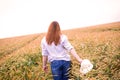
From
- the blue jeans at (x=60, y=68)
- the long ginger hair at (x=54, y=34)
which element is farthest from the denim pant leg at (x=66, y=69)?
the long ginger hair at (x=54, y=34)

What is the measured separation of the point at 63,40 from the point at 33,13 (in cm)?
387

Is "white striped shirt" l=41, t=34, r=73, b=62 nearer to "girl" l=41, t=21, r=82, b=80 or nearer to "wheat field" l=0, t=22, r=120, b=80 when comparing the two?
"girl" l=41, t=21, r=82, b=80

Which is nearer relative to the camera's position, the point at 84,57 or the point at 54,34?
the point at 54,34

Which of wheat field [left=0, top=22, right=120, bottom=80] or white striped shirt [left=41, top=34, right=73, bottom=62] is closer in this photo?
white striped shirt [left=41, top=34, right=73, bottom=62]

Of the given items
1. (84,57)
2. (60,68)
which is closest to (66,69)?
(60,68)

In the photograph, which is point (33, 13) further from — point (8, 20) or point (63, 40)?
point (63, 40)

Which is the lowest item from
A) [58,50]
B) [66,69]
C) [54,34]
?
[66,69]

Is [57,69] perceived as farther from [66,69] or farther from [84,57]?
[84,57]

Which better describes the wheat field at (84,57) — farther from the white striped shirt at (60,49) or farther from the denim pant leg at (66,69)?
the white striped shirt at (60,49)

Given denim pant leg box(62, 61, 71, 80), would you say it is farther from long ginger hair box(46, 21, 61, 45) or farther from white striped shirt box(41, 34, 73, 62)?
long ginger hair box(46, 21, 61, 45)

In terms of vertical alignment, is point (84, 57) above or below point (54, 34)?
below

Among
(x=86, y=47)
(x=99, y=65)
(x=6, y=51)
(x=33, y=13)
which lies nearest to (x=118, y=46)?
(x=86, y=47)

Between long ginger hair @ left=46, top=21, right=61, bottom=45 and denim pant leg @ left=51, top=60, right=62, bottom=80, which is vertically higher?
long ginger hair @ left=46, top=21, right=61, bottom=45

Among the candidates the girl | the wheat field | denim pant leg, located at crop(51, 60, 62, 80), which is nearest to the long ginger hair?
the girl
